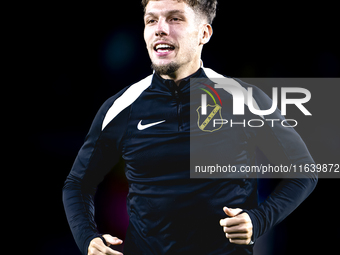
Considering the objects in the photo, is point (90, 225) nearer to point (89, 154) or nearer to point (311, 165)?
point (89, 154)

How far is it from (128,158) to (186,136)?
0.30m

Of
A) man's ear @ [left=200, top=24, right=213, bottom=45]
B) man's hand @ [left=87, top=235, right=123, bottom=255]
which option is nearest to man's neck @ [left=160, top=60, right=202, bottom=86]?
man's ear @ [left=200, top=24, right=213, bottom=45]

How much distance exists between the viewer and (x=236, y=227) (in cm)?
125

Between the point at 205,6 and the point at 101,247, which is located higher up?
the point at 205,6

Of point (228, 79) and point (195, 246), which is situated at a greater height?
point (228, 79)

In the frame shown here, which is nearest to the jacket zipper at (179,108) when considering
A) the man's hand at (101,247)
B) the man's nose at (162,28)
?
the man's nose at (162,28)

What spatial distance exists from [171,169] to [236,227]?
1.19 ft

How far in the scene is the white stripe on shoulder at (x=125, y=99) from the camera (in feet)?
5.13

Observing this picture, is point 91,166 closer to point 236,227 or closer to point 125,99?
point 125,99

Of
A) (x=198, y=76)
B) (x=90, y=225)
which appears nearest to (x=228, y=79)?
(x=198, y=76)

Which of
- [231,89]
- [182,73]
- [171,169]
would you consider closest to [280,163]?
[231,89]

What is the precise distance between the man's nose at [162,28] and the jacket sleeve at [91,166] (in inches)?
16.7

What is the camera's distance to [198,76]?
1534mm

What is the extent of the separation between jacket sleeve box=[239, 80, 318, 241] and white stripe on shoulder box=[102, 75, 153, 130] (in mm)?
551
